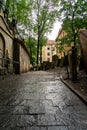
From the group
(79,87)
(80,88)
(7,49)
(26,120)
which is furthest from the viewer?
(7,49)

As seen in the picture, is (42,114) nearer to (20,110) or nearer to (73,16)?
(20,110)

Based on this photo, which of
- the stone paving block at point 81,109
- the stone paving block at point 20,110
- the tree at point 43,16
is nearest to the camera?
the stone paving block at point 20,110

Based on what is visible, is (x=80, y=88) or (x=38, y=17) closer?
(x=80, y=88)

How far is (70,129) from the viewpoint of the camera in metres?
2.58

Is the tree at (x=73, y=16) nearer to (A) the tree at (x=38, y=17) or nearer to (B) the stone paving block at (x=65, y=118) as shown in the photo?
(A) the tree at (x=38, y=17)

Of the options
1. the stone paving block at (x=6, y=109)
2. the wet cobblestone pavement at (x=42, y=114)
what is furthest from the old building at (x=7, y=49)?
the stone paving block at (x=6, y=109)

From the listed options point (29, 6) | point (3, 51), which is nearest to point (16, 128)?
point (3, 51)

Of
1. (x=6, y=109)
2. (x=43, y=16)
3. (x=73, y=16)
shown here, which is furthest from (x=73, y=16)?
(x=6, y=109)

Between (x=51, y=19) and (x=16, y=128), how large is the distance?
28186 millimetres

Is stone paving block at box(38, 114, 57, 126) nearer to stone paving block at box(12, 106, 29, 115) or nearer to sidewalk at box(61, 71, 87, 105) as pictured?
stone paving block at box(12, 106, 29, 115)

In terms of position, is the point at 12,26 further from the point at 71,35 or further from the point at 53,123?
the point at 53,123

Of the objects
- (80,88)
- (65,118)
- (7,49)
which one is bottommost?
(65,118)

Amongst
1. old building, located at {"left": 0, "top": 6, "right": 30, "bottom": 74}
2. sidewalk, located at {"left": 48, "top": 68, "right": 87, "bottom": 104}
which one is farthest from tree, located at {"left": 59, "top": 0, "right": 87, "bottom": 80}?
sidewalk, located at {"left": 48, "top": 68, "right": 87, "bottom": 104}

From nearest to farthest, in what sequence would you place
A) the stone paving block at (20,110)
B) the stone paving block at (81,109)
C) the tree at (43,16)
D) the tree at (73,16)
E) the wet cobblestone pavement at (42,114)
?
the wet cobblestone pavement at (42,114) < the stone paving block at (20,110) < the stone paving block at (81,109) < the tree at (73,16) < the tree at (43,16)
